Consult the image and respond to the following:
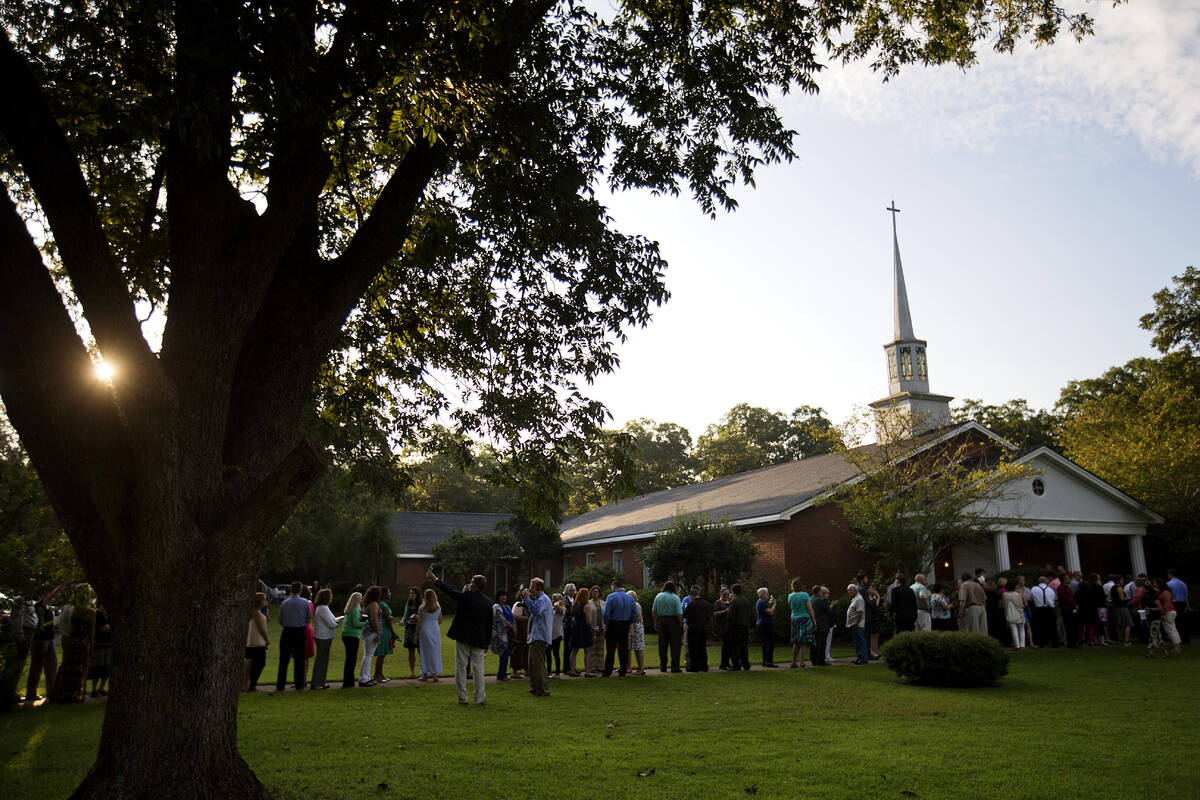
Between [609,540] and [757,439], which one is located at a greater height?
[757,439]

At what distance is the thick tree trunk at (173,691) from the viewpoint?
5391 millimetres

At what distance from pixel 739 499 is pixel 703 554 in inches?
264

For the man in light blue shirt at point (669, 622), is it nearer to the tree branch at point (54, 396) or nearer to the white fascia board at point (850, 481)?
the white fascia board at point (850, 481)

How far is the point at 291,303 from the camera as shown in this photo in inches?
270

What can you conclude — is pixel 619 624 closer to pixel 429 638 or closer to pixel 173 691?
pixel 429 638

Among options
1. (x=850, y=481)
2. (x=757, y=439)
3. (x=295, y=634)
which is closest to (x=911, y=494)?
(x=850, y=481)

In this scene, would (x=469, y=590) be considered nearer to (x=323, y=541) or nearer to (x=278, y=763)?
(x=278, y=763)

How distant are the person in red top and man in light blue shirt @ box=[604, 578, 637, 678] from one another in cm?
1165

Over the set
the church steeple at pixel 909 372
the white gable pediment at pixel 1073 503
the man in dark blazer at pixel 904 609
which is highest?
the church steeple at pixel 909 372

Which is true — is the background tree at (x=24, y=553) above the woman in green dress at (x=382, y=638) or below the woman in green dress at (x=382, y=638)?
above

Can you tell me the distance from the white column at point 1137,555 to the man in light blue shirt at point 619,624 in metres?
21.8

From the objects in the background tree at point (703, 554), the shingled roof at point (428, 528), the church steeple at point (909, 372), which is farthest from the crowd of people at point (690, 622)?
the shingled roof at point (428, 528)

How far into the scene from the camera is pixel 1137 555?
28.5m

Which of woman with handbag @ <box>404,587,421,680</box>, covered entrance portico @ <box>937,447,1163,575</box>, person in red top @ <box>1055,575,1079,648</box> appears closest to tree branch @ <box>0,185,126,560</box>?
woman with handbag @ <box>404,587,421,680</box>
